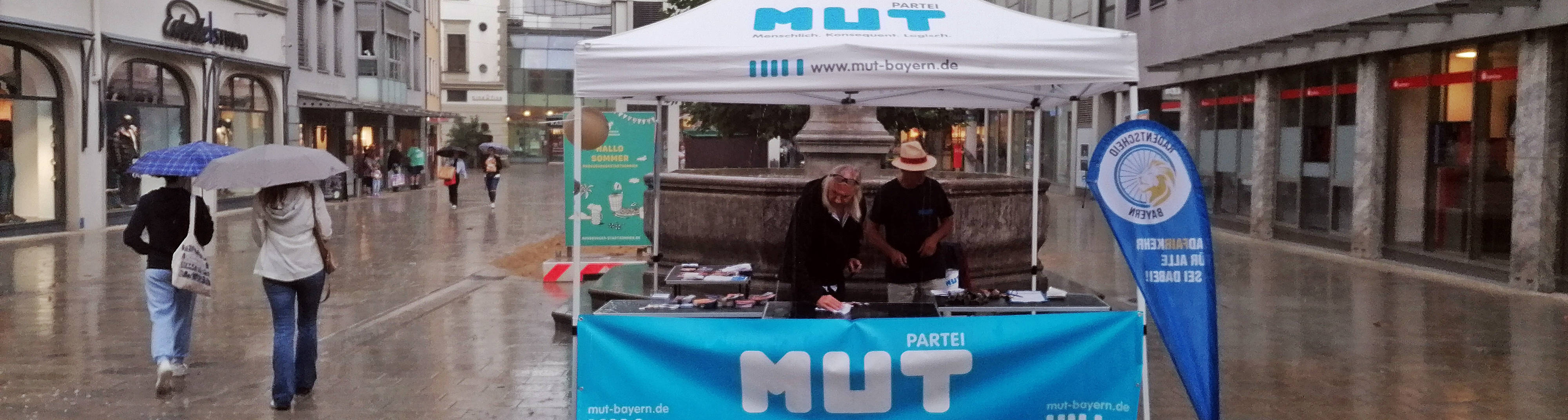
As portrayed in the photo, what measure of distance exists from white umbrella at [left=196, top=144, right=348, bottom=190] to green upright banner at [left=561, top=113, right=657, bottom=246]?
7.77 meters

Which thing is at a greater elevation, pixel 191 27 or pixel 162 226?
pixel 191 27

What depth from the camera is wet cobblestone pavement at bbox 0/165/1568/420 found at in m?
7.65

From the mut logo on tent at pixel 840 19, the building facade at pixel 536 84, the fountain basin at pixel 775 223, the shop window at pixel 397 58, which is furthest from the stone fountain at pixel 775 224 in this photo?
the building facade at pixel 536 84

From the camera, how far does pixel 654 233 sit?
9.77m

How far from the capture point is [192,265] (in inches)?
308

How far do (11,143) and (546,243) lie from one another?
8443 mm

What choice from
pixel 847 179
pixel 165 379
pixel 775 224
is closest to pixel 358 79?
pixel 775 224

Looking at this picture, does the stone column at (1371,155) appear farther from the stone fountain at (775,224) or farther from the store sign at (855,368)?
the store sign at (855,368)

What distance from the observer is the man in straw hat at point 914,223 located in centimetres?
811

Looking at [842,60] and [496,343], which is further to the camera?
[496,343]

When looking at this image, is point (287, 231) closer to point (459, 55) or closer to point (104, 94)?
point (104, 94)

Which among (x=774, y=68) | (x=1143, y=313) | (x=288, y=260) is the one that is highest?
(x=774, y=68)

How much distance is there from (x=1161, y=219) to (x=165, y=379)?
18.4 feet

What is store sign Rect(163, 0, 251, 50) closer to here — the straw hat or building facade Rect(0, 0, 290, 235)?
building facade Rect(0, 0, 290, 235)
